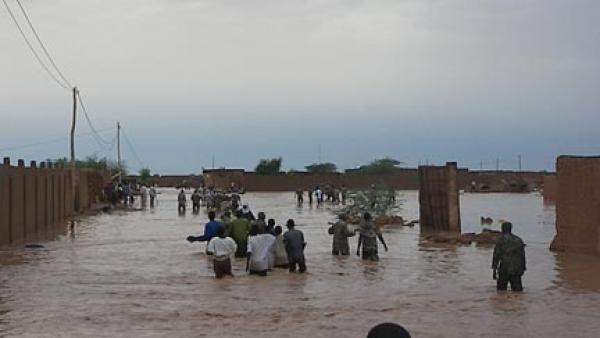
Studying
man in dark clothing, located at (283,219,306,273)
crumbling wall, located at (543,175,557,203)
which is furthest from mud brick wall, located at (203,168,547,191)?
man in dark clothing, located at (283,219,306,273)

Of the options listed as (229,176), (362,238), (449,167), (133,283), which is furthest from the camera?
(229,176)

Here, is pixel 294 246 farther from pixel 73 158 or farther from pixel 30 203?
pixel 73 158

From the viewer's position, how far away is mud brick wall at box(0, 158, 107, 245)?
30438 mm

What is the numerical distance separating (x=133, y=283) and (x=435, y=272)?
23.9ft

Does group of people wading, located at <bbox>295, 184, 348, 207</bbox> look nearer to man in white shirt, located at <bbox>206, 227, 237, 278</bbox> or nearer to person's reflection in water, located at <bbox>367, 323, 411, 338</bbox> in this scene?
man in white shirt, located at <bbox>206, 227, 237, 278</bbox>

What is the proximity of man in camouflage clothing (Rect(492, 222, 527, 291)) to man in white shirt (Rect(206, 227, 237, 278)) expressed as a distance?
222 inches

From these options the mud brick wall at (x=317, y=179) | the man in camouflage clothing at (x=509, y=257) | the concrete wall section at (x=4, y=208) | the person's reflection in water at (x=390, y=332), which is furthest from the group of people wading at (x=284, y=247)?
the mud brick wall at (x=317, y=179)

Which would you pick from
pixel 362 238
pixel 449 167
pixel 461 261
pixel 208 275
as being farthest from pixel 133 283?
pixel 449 167

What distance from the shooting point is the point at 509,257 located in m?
17.5

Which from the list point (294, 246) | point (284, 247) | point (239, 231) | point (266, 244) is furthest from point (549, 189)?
point (266, 244)

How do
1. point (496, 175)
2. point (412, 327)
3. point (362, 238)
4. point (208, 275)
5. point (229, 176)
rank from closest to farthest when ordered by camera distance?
point (412, 327) → point (208, 275) → point (362, 238) → point (229, 176) → point (496, 175)

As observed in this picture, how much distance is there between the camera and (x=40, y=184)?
3803 centimetres

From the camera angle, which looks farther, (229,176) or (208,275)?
(229,176)

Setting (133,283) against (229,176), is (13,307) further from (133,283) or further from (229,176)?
(229,176)
